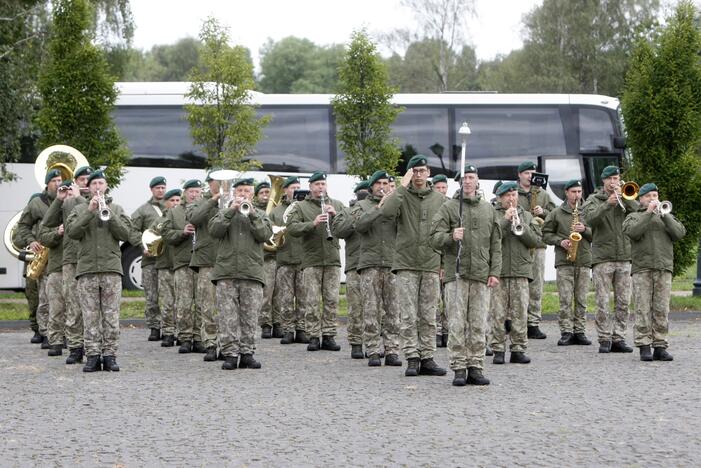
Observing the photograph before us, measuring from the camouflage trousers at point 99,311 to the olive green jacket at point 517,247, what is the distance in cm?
444

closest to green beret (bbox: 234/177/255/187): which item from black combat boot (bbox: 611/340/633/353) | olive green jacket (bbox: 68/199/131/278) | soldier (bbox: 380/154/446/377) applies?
olive green jacket (bbox: 68/199/131/278)

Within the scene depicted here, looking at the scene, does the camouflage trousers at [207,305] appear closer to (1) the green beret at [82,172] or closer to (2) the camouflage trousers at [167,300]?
(2) the camouflage trousers at [167,300]

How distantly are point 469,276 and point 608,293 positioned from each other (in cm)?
404

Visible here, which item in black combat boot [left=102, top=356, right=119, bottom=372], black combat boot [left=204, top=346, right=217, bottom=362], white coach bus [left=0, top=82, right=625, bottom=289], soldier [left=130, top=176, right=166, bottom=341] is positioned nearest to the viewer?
black combat boot [left=102, top=356, right=119, bottom=372]

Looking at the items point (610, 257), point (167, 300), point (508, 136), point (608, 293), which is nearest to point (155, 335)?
point (167, 300)

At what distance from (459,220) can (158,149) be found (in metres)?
15.3

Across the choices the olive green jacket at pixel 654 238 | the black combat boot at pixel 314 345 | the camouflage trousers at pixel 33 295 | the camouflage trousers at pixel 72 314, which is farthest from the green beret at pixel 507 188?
the camouflage trousers at pixel 33 295

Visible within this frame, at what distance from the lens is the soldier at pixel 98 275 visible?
524 inches

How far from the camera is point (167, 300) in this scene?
55.3 feet

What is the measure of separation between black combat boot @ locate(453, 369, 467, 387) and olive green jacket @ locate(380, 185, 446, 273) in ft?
4.39

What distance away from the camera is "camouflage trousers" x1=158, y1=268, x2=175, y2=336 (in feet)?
54.9

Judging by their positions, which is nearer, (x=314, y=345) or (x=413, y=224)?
(x=413, y=224)

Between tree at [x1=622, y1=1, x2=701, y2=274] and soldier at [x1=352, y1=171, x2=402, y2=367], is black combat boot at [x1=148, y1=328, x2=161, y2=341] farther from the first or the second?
tree at [x1=622, y1=1, x2=701, y2=274]

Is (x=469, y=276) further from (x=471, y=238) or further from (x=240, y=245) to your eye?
(x=240, y=245)
